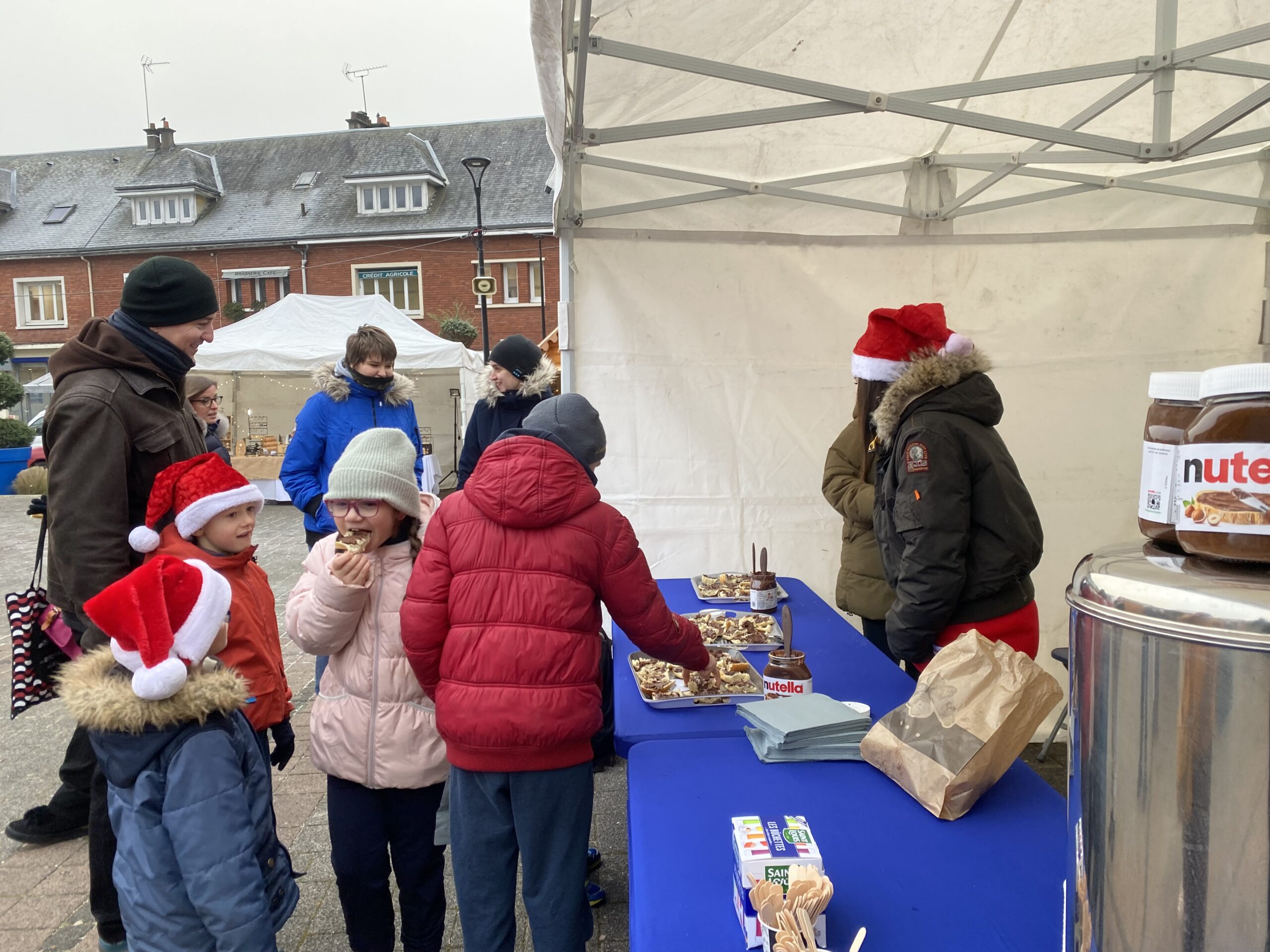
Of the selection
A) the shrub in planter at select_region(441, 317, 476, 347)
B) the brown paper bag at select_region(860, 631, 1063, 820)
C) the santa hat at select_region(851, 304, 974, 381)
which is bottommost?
the brown paper bag at select_region(860, 631, 1063, 820)

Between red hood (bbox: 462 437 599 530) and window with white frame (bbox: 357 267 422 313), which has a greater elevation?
window with white frame (bbox: 357 267 422 313)

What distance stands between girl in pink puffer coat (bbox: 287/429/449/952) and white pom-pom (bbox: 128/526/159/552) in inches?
14.3

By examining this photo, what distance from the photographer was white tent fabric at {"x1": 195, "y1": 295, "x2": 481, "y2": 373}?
37.5 ft

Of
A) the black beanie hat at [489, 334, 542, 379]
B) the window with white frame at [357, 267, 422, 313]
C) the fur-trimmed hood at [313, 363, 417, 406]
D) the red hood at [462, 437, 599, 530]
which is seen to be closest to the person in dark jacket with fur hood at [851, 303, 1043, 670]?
the red hood at [462, 437, 599, 530]

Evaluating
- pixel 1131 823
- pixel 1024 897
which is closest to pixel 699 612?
pixel 1024 897

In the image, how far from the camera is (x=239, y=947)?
1589 millimetres

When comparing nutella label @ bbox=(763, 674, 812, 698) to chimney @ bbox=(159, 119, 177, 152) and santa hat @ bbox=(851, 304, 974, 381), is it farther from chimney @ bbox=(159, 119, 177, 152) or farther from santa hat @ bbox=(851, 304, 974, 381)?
chimney @ bbox=(159, 119, 177, 152)

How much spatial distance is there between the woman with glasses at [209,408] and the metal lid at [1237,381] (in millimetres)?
3964

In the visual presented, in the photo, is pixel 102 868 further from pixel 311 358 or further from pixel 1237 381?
pixel 311 358

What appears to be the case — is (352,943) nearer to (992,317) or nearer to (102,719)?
(102,719)

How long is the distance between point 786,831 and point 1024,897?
396mm

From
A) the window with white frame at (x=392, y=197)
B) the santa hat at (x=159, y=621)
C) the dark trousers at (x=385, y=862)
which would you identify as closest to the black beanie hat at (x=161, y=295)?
the santa hat at (x=159, y=621)

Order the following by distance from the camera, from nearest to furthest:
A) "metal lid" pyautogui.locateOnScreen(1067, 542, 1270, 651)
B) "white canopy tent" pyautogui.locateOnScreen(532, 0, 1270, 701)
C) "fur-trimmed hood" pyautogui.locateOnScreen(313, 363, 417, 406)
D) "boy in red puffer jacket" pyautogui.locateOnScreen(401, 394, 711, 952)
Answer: "metal lid" pyautogui.locateOnScreen(1067, 542, 1270, 651), "boy in red puffer jacket" pyautogui.locateOnScreen(401, 394, 711, 952), "white canopy tent" pyautogui.locateOnScreen(532, 0, 1270, 701), "fur-trimmed hood" pyautogui.locateOnScreen(313, 363, 417, 406)

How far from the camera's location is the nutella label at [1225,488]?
766 millimetres
